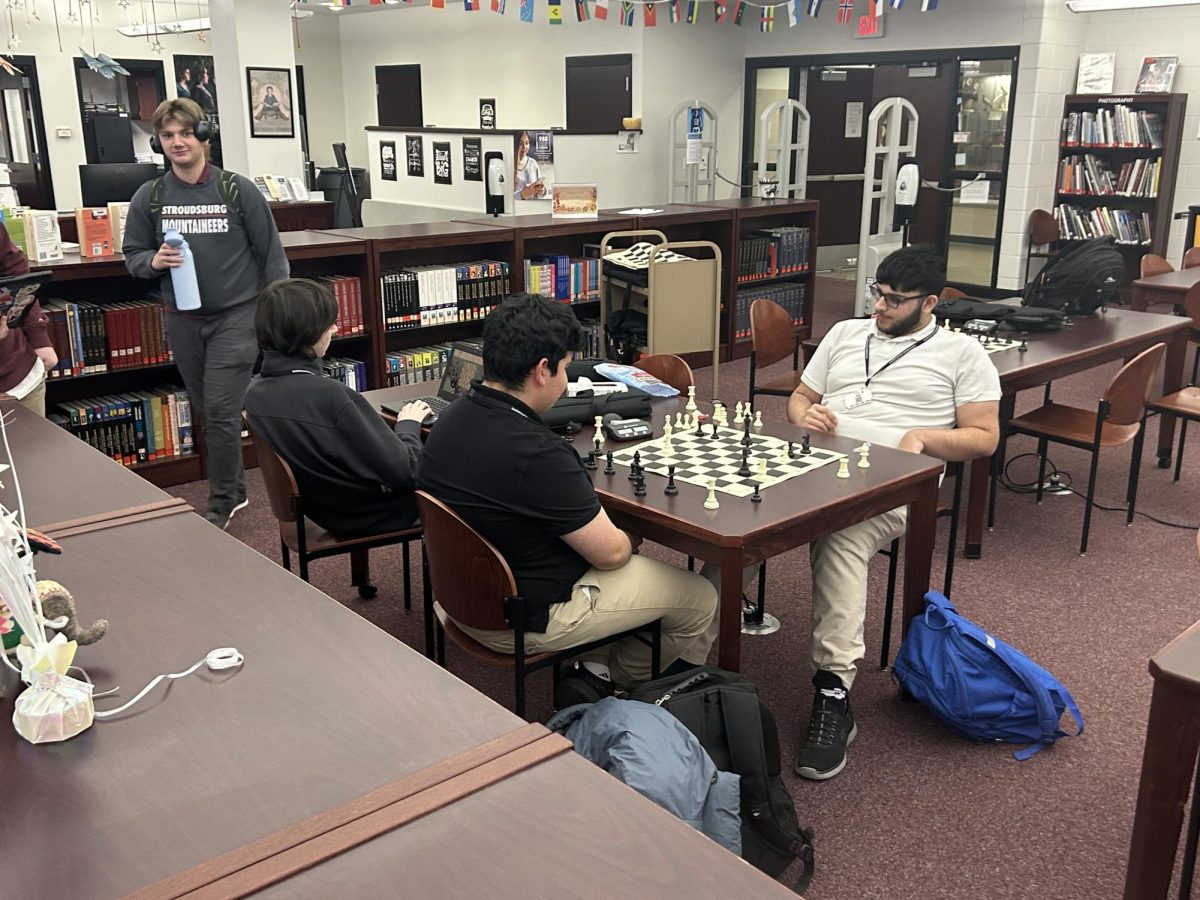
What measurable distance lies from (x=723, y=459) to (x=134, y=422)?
9.86ft

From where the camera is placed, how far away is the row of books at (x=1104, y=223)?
8.91 metres

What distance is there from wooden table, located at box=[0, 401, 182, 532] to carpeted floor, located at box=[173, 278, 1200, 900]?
1.15 meters

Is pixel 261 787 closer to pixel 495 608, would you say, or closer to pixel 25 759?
pixel 25 759

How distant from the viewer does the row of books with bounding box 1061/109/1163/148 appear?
862 cm

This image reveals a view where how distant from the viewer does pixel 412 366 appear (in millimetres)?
5445

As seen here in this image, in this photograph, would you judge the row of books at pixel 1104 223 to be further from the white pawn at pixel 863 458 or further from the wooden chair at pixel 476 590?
the wooden chair at pixel 476 590

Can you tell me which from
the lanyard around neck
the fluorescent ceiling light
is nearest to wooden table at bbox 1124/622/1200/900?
the lanyard around neck

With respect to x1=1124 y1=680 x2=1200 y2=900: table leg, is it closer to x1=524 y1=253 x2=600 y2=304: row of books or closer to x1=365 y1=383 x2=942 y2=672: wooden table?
x1=365 y1=383 x2=942 y2=672: wooden table

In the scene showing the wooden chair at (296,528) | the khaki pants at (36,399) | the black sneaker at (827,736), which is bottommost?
the black sneaker at (827,736)

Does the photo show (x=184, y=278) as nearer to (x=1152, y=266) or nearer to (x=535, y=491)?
(x=535, y=491)

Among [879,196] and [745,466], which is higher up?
[879,196]

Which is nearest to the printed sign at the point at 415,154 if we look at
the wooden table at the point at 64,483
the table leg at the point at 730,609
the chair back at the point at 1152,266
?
the chair back at the point at 1152,266

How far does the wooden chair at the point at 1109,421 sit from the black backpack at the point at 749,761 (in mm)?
2347

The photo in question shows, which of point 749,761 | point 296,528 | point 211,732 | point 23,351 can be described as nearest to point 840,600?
point 749,761
